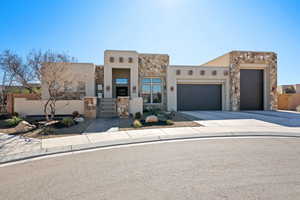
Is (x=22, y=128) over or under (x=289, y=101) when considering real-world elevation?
under

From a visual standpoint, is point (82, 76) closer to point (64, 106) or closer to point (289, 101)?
point (64, 106)

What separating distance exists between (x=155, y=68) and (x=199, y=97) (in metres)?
5.19

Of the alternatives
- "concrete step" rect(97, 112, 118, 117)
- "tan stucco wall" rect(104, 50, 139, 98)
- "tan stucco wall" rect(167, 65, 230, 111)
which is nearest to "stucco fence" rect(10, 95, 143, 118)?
"concrete step" rect(97, 112, 118, 117)

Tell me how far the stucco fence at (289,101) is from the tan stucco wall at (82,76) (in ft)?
67.7

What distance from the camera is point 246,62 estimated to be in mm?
15352

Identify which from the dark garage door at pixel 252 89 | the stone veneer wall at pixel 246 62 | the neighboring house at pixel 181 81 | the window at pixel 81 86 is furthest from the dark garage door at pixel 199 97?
the window at pixel 81 86

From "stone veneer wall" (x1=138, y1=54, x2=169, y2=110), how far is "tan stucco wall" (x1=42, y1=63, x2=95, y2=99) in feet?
14.2

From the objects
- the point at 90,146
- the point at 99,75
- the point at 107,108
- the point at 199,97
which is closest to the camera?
the point at 90,146

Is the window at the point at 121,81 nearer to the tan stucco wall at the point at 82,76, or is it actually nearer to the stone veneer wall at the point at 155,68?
the stone veneer wall at the point at 155,68

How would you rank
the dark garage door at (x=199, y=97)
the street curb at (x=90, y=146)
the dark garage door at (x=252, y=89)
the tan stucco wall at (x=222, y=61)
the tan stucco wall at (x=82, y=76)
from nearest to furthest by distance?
the street curb at (x=90, y=146)
the tan stucco wall at (x=82, y=76)
the dark garage door at (x=199, y=97)
the tan stucco wall at (x=222, y=61)
the dark garage door at (x=252, y=89)

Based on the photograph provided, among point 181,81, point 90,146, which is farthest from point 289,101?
point 90,146

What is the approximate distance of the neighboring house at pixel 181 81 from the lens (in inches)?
549

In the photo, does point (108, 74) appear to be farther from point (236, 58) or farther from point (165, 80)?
point (236, 58)

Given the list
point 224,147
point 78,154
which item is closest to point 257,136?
point 224,147
